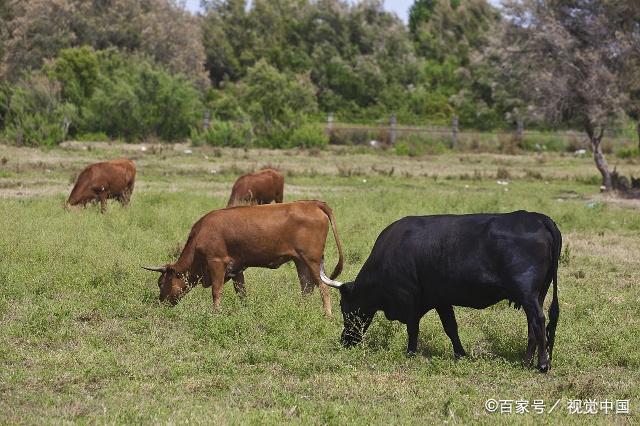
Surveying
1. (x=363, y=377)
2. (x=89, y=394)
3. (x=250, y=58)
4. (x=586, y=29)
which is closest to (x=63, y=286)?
(x=89, y=394)

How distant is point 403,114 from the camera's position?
148 ft

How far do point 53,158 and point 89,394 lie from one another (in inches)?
844

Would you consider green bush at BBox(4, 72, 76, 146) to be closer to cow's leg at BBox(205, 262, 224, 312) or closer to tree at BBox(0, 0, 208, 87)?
tree at BBox(0, 0, 208, 87)

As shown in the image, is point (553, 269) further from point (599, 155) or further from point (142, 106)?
point (142, 106)

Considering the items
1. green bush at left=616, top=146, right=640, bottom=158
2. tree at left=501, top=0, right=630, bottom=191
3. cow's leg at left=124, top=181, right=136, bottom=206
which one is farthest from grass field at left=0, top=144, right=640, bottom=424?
green bush at left=616, top=146, right=640, bottom=158

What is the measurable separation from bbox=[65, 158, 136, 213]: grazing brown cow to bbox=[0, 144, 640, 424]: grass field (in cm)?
64

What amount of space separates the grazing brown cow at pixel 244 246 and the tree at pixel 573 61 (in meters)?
14.0

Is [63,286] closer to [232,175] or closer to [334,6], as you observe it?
[232,175]

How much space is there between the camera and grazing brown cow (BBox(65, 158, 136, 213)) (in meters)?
16.0

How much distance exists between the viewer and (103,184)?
639 inches

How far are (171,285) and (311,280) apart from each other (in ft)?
4.98

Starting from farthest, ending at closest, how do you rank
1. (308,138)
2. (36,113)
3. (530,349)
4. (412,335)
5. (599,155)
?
(308,138) < (36,113) < (599,155) < (412,335) < (530,349)

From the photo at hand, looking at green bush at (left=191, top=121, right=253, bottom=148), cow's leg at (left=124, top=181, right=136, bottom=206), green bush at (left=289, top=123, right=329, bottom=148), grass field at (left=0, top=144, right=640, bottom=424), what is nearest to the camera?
grass field at (left=0, top=144, right=640, bottom=424)

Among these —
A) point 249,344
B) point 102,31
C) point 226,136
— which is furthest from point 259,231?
point 102,31
